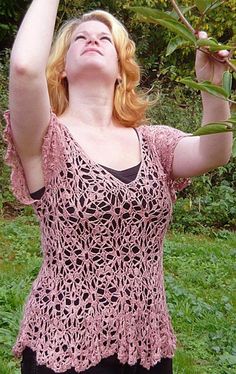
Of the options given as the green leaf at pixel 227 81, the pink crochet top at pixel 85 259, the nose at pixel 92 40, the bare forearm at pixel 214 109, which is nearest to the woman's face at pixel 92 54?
the nose at pixel 92 40

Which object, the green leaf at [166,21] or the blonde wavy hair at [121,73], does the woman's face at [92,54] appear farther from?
the green leaf at [166,21]

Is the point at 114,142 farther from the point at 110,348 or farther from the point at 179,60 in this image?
the point at 179,60

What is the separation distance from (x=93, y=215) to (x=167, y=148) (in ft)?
1.00

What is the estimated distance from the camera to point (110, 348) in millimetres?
1673

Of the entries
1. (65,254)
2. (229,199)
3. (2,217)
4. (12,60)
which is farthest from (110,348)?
(229,199)

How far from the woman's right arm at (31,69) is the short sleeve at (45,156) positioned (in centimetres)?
4

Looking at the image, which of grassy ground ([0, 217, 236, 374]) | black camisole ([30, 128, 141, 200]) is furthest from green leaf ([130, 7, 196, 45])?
grassy ground ([0, 217, 236, 374])

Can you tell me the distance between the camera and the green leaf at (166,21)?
119cm

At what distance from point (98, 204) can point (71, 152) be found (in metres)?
0.14

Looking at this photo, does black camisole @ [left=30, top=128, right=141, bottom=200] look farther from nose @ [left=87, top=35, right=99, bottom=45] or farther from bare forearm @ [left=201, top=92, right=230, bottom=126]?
nose @ [left=87, top=35, right=99, bottom=45]

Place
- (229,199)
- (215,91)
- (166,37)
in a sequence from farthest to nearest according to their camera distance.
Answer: (166,37) → (229,199) → (215,91)

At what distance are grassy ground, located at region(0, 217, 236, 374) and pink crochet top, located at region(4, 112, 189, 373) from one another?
Result: 4.97 feet

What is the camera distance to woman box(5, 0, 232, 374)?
163cm

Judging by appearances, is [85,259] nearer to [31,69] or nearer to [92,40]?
[31,69]
